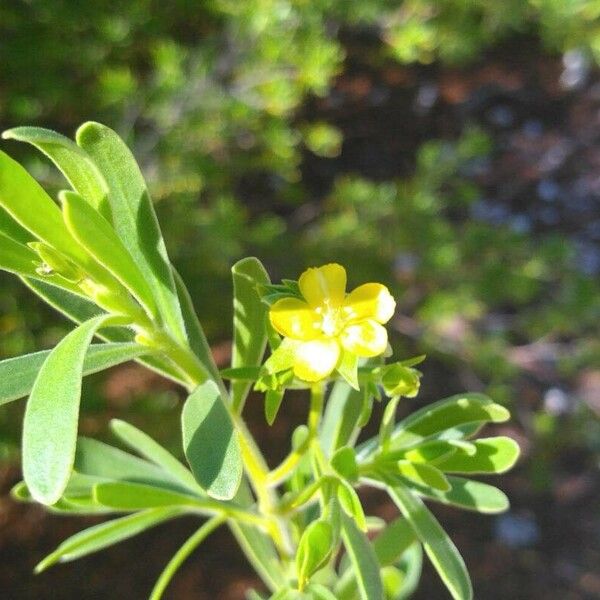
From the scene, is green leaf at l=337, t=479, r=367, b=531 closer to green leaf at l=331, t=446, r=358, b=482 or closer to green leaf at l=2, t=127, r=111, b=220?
green leaf at l=331, t=446, r=358, b=482

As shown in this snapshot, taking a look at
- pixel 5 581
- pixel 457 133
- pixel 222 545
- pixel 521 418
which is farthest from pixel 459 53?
pixel 5 581

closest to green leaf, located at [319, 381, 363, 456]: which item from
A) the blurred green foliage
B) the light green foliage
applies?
the light green foliage

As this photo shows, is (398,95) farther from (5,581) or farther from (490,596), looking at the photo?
(5,581)

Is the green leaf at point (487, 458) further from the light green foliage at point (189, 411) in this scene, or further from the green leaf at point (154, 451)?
the green leaf at point (154, 451)

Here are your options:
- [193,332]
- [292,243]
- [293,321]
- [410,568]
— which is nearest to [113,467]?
[193,332]

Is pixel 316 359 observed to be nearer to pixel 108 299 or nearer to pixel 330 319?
pixel 330 319

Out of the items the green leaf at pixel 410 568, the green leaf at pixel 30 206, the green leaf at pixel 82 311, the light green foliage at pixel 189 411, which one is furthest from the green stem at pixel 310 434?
the green leaf at pixel 410 568

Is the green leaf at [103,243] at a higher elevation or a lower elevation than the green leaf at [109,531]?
higher
